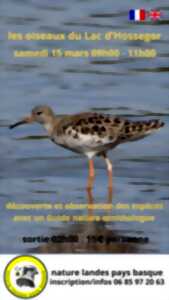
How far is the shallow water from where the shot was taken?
6777 millimetres

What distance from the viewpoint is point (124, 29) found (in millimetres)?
6855

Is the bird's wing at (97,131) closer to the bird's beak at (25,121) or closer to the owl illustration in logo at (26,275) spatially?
the bird's beak at (25,121)

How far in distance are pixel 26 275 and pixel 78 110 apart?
113 cm

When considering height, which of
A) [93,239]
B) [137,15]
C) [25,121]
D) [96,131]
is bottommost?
[93,239]

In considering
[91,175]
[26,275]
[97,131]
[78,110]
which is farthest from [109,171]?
[26,275]

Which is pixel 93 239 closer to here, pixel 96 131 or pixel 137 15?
pixel 96 131

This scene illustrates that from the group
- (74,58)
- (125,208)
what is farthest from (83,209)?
(74,58)

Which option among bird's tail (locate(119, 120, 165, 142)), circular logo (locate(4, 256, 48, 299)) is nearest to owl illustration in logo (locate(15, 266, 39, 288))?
circular logo (locate(4, 256, 48, 299))

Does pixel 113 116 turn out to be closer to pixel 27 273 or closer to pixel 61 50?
pixel 61 50

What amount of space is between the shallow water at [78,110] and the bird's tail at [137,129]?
0.04 metres

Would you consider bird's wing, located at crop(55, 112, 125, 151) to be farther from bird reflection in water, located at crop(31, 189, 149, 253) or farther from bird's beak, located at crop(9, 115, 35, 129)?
bird reflection in water, located at crop(31, 189, 149, 253)

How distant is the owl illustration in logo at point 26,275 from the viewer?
21.7ft

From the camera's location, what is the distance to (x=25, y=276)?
664 centimetres

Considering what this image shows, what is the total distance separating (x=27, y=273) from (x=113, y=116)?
118 centimetres
